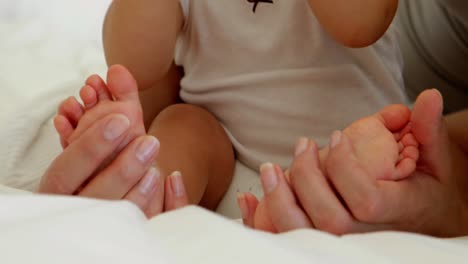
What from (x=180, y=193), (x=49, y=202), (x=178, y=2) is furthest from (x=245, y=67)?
(x=49, y=202)

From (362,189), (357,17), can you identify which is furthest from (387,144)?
(357,17)

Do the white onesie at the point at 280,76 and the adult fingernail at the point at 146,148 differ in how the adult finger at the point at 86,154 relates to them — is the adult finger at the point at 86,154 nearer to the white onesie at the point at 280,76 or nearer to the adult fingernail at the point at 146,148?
the adult fingernail at the point at 146,148

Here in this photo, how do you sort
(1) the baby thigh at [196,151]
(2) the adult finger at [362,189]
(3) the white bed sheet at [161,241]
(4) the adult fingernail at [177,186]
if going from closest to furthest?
(3) the white bed sheet at [161,241] < (2) the adult finger at [362,189] < (4) the adult fingernail at [177,186] < (1) the baby thigh at [196,151]

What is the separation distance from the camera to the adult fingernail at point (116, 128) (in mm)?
524

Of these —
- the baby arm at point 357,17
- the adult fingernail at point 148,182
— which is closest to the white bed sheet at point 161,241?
the adult fingernail at point 148,182

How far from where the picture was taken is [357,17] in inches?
24.0

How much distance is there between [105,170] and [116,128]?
0.04 metres

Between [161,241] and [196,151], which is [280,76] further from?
[161,241]

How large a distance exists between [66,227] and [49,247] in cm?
2

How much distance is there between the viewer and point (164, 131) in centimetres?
71

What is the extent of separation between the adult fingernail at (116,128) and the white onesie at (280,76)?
24cm

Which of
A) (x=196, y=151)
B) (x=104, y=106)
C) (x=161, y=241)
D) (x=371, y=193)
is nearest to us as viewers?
(x=161, y=241)

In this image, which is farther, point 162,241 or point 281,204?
point 281,204

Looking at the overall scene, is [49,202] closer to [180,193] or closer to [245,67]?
[180,193]
